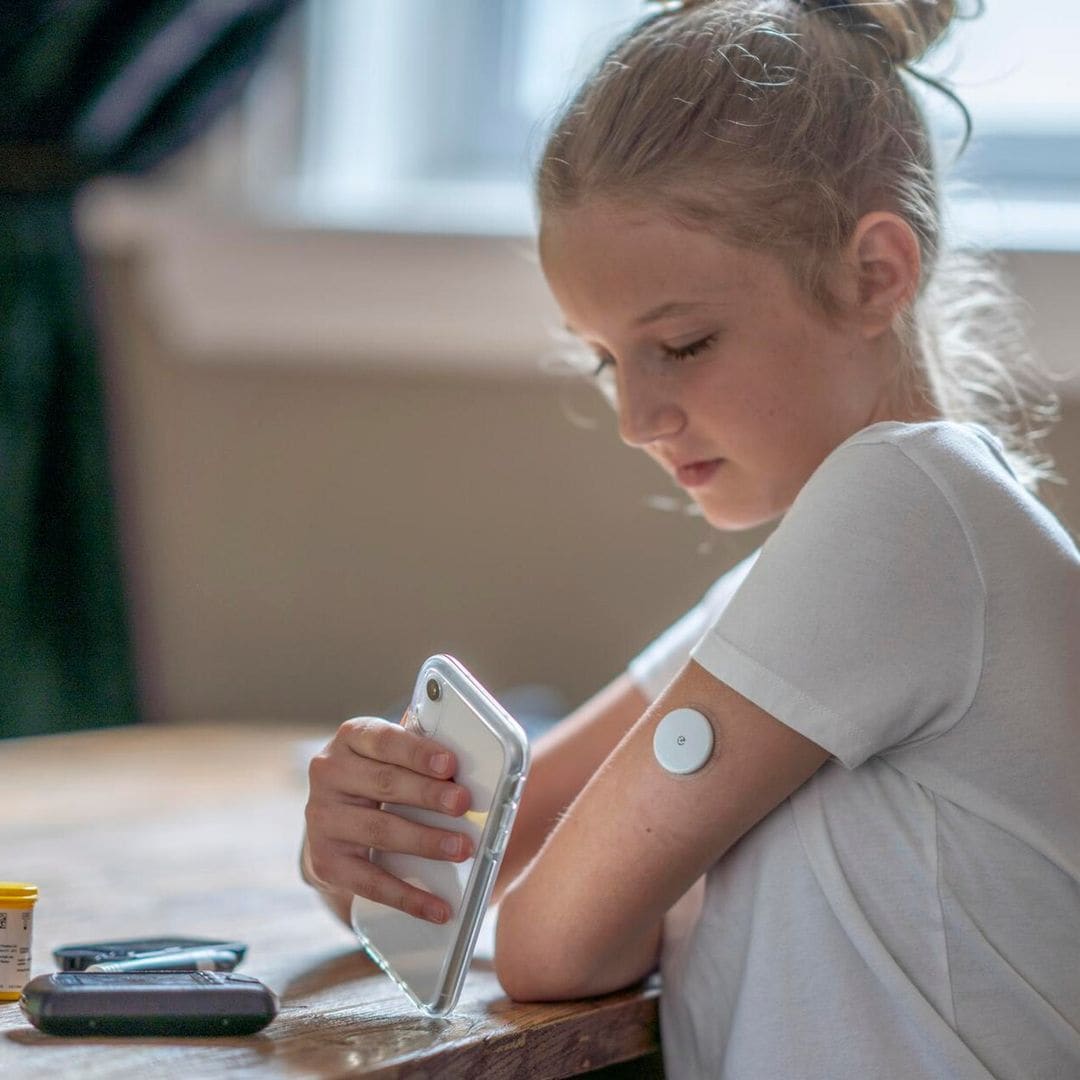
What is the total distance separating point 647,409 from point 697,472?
0.07 meters

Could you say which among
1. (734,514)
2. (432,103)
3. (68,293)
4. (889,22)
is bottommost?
(734,514)

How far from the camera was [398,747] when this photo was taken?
2.45 feet

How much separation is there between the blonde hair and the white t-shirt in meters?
0.15

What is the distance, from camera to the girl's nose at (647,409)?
86 centimetres

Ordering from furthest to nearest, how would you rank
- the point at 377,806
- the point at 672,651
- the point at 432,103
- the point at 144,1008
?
the point at 432,103
the point at 672,651
the point at 377,806
the point at 144,1008

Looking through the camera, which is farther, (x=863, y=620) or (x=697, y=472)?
(x=697, y=472)

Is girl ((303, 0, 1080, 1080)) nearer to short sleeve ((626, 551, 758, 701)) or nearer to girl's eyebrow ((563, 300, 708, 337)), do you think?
girl's eyebrow ((563, 300, 708, 337))

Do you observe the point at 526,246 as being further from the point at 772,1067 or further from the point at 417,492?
the point at 772,1067

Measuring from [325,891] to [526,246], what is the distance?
111 cm

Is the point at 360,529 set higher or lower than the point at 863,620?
higher

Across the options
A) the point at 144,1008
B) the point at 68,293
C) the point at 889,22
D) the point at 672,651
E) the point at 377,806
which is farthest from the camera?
the point at 68,293

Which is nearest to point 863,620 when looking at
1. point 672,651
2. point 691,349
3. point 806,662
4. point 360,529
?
point 806,662

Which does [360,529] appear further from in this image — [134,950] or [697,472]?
[134,950]

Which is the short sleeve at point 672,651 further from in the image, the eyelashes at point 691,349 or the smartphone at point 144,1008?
the smartphone at point 144,1008
